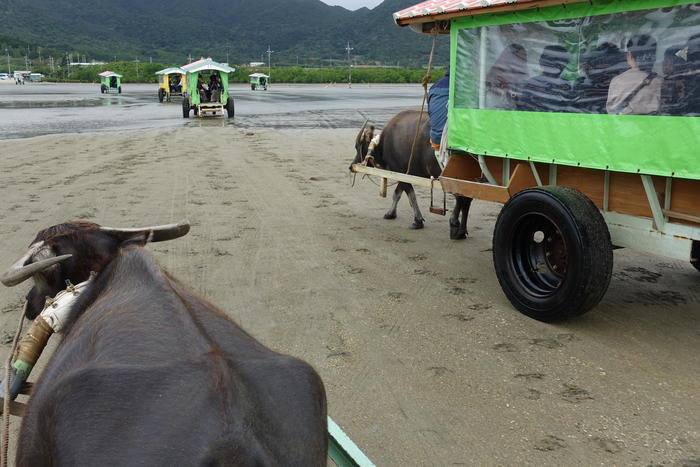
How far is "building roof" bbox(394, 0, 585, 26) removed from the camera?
518cm

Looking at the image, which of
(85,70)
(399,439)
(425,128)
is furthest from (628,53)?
(85,70)

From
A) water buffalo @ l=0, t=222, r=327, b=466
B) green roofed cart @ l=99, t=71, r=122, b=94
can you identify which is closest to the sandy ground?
water buffalo @ l=0, t=222, r=327, b=466

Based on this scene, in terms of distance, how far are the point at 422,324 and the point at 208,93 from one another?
23.4 metres

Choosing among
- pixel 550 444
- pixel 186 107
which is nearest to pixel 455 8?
pixel 550 444

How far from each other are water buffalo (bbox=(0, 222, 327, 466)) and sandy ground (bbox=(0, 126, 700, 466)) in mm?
1670

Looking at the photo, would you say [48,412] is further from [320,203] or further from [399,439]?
[320,203]

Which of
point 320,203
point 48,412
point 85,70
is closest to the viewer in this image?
point 48,412

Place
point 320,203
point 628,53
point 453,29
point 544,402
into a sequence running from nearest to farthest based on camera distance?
point 544,402 < point 628,53 < point 453,29 < point 320,203

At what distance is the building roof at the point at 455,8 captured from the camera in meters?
5.18

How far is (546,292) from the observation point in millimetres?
5316

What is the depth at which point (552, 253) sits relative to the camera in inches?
214

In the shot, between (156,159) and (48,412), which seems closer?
(48,412)

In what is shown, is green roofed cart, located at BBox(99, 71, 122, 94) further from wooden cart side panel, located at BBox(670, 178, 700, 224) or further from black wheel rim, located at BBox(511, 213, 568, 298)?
wooden cart side panel, located at BBox(670, 178, 700, 224)

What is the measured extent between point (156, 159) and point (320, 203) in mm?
5563
